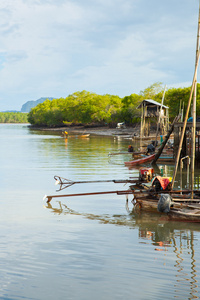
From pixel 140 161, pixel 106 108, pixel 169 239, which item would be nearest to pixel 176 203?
pixel 169 239

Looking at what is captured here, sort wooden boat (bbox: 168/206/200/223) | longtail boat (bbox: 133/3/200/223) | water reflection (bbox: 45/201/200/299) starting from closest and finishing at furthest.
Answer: water reflection (bbox: 45/201/200/299) < wooden boat (bbox: 168/206/200/223) < longtail boat (bbox: 133/3/200/223)

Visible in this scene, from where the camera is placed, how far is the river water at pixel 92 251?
9047mm

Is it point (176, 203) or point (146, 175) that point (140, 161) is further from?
point (176, 203)

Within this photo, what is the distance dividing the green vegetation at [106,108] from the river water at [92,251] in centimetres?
7291

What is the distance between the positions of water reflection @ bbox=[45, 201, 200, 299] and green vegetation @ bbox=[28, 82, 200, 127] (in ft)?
240

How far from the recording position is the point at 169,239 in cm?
1285

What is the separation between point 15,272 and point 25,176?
17184mm

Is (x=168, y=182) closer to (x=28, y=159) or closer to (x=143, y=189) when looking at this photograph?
(x=143, y=189)

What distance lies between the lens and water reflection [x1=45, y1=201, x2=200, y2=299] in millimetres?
9445

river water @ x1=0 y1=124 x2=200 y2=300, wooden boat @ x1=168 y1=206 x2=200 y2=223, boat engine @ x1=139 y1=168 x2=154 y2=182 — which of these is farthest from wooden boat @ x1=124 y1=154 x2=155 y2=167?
wooden boat @ x1=168 y1=206 x2=200 y2=223

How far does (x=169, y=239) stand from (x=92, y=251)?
2960 millimetres

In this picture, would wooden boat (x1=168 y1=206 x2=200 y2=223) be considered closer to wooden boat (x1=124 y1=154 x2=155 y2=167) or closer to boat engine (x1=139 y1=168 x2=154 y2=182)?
boat engine (x1=139 y1=168 x2=154 y2=182)

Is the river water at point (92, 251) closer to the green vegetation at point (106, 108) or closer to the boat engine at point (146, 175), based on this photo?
the boat engine at point (146, 175)

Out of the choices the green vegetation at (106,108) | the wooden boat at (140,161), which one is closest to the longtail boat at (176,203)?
the wooden boat at (140,161)
